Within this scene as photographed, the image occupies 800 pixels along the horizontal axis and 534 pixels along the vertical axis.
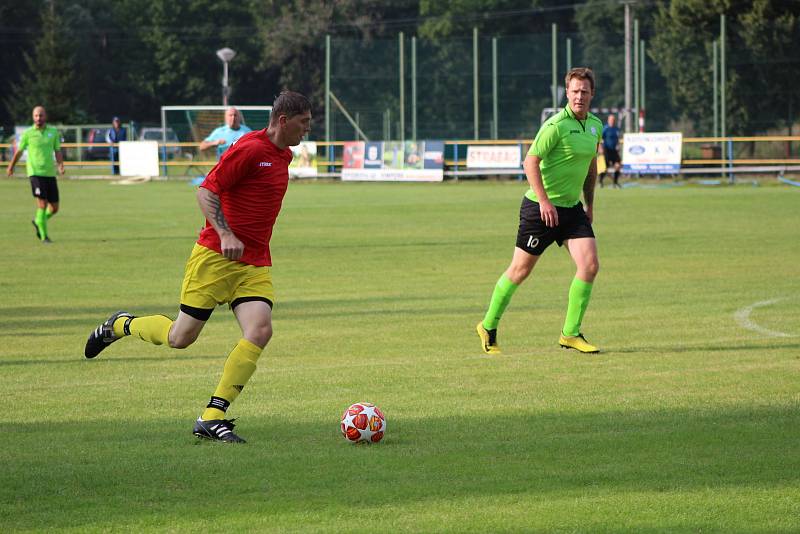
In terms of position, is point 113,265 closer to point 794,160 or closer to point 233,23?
point 794,160

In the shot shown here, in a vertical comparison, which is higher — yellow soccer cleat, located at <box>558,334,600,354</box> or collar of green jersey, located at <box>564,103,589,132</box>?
collar of green jersey, located at <box>564,103,589,132</box>

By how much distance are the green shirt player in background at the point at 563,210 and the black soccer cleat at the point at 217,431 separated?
3557mm

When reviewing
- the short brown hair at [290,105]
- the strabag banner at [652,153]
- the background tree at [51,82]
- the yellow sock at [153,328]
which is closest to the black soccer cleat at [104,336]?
the yellow sock at [153,328]

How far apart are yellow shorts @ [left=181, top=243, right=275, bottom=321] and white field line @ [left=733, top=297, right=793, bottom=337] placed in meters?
5.23

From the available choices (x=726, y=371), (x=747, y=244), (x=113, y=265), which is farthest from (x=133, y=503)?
(x=747, y=244)

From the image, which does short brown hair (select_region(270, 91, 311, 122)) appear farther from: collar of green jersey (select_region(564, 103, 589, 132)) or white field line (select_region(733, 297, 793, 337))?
white field line (select_region(733, 297, 793, 337))

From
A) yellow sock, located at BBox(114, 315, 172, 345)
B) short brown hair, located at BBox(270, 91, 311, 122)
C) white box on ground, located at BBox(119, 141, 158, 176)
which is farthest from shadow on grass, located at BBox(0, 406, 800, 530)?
white box on ground, located at BBox(119, 141, 158, 176)

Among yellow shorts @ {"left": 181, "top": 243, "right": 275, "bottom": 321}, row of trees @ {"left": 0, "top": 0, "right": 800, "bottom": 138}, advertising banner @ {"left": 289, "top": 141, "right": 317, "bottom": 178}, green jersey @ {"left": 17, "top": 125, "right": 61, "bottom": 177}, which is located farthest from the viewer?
row of trees @ {"left": 0, "top": 0, "right": 800, "bottom": 138}

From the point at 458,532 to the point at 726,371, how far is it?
4.44 metres

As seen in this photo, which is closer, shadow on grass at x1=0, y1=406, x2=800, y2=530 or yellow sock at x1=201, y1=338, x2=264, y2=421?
shadow on grass at x1=0, y1=406, x2=800, y2=530

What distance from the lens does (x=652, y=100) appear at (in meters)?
48.2

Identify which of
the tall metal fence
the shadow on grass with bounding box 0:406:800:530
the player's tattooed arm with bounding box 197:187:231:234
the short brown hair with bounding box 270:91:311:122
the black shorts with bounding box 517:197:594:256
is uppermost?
the tall metal fence

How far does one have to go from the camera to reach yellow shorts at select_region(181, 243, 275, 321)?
7.19 m

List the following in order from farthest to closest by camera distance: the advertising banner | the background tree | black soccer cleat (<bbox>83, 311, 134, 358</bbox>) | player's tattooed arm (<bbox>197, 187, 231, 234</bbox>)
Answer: the background tree < the advertising banner < black soccer cleat (<bbox>83, 311, 134, 358</bbox>) < player's tattooed arm (<bbox>197, 187, 231, 234</bbox>)
